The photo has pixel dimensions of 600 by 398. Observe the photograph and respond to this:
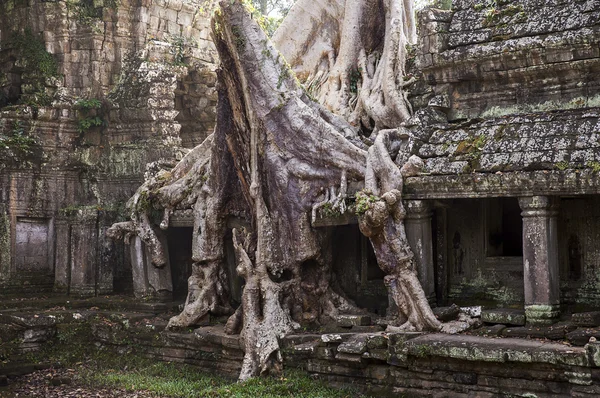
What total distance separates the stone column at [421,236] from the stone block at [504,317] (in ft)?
2.74

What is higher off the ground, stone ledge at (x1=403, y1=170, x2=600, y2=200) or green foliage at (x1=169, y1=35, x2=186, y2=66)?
green foliage at (x1=169, y1=35, x2=186, y2=66)

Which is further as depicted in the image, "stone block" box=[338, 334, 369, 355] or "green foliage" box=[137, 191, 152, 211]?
"green foliage" box=[137, 191, 152, 211]

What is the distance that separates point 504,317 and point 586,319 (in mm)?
1054

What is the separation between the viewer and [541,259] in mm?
10289

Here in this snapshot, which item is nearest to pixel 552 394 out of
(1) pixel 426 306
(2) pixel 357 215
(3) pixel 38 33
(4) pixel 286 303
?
(1) pixel 426 306

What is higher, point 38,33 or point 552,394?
point 38,33

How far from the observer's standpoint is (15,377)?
43.6ft

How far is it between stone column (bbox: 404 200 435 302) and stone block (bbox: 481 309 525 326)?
835 mm

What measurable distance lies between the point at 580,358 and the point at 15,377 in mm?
8272

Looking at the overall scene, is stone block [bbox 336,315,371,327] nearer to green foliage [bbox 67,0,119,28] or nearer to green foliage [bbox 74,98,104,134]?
green foliage [bbox 74,98,104,134]

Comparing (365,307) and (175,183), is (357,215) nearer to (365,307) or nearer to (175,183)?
(365,307)

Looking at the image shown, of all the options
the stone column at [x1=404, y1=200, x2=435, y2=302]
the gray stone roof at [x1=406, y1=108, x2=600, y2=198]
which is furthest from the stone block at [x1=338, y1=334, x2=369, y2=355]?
the gray stone roof at [x1=406, y1=108, x2=600, y2=198]

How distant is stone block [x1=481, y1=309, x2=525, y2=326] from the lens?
1045 centimetres

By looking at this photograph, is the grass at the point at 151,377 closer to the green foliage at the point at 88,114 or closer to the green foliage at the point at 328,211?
the green foliage at the point at 328,211
